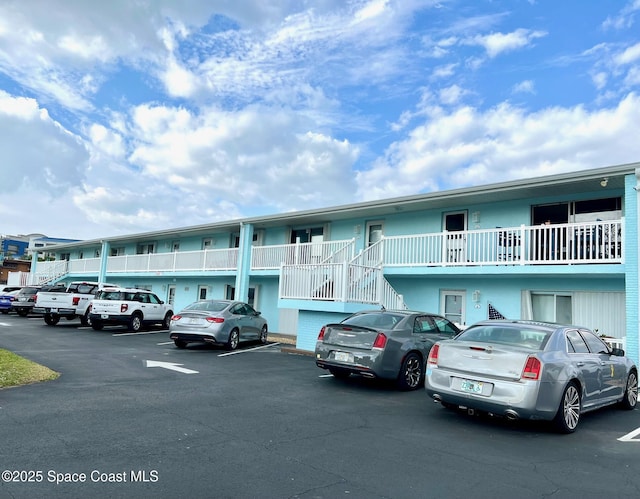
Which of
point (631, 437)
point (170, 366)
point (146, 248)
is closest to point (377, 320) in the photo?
point (631, 437)

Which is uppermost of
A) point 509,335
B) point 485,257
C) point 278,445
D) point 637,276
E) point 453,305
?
point 485,257

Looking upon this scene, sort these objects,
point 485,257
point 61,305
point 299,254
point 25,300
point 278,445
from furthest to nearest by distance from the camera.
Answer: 1. point 25,300
2. point 61,305
3. point 299,254
4. point 485,257
5. point 278,445

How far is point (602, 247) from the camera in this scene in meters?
11.4

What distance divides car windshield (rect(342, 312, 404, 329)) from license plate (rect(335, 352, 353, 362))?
633 mm

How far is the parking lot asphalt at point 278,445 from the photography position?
13.9 ft

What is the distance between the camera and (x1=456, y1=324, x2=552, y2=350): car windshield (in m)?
6.69

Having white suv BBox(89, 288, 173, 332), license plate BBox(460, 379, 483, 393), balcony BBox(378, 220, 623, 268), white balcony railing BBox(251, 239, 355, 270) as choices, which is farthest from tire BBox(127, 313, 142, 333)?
license plate BBox(460, 379, 483, 393)

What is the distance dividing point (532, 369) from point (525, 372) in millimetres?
93

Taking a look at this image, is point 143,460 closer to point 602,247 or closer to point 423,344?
point 423,344

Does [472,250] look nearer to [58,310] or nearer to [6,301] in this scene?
[58,310]

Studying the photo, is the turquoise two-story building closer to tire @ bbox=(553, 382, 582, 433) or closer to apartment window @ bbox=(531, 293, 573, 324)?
apartment window @ bbox=(531, 293, 573, 324)

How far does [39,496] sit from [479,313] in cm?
1293

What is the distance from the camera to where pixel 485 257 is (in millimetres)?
13852

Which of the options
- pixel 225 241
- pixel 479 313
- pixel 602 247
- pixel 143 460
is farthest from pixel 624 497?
pixel 225 241
